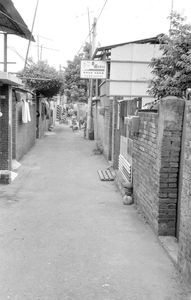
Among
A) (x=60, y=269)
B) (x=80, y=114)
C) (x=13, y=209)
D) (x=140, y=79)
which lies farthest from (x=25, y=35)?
(x=80, y=114)

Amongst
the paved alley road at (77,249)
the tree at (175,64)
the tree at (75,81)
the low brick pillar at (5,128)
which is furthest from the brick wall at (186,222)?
the tree at (75,81)

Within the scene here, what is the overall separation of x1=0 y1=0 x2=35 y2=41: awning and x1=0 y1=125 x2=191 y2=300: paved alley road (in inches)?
150

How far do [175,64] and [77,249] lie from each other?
466cm

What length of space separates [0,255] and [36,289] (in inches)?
48.3

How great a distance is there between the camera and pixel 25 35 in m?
11.4

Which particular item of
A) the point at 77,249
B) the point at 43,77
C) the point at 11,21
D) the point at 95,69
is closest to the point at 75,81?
the point at 43,77

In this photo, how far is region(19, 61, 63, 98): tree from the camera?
26.0 m

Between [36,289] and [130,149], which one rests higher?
[130,149]

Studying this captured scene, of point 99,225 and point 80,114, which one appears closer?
point 99,225

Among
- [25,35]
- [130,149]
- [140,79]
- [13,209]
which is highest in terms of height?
[25,35]

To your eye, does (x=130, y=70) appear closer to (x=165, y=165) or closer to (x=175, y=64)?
(x=175, y=64)

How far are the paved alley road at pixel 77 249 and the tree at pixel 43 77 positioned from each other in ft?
52.7

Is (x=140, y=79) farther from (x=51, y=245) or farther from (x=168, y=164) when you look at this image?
(x=51, y=245)

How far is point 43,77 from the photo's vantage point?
26.0 meters
